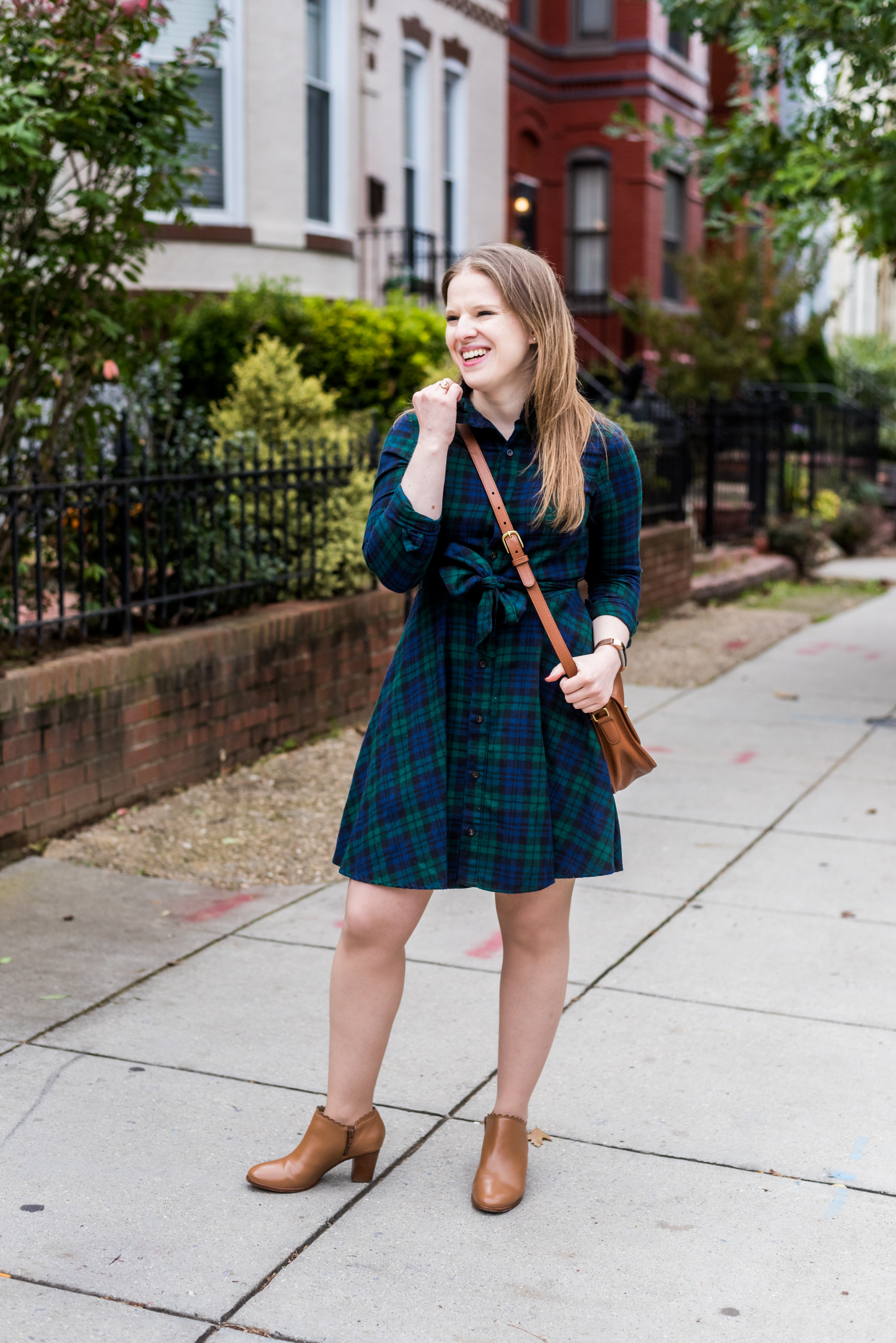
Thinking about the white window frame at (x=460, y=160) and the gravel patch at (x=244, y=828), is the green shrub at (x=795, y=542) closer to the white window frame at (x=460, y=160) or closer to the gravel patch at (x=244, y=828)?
the white window frame at (x=460, y=160)

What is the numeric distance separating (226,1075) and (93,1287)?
92 centimetres

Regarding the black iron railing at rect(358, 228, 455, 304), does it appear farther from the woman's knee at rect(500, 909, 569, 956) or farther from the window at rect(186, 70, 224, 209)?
the woman's knee at rect(500, 909, 569, 956)

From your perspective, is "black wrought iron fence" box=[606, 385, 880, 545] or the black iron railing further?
the black iron railing

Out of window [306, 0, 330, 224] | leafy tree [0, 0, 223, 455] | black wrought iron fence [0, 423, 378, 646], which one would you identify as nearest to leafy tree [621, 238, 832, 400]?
window [306, 0, 330, 224]

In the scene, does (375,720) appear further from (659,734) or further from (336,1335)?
(659,734)

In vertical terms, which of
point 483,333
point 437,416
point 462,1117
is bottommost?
point 462,1117

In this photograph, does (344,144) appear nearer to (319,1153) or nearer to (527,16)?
(527,16)

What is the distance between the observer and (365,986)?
9.68 feet

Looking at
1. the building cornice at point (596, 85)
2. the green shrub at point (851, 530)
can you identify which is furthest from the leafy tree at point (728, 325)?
the building cornice at point (596, 85)

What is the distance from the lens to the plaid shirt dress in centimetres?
288

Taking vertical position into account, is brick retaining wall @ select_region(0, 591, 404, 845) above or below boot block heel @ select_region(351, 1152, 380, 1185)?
above

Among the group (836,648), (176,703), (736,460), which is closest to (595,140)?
(736,460)

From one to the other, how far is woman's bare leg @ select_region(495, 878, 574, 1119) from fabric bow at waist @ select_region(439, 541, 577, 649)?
1.76ft

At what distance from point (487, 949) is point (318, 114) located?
10.8 meters
